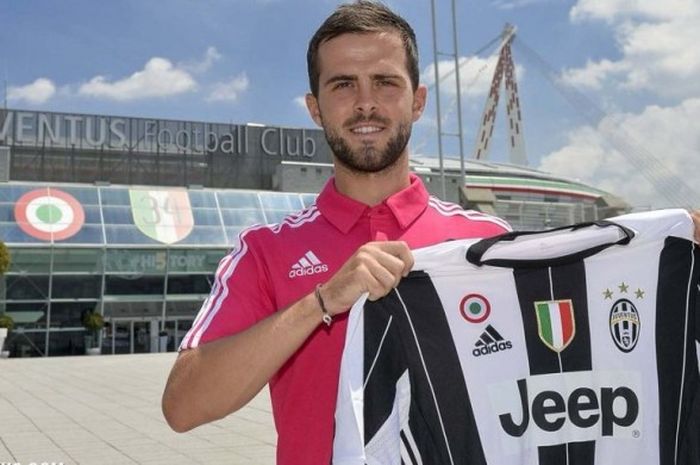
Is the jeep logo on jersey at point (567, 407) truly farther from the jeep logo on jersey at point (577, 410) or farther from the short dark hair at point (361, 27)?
the short dark hair at point (361, 27)

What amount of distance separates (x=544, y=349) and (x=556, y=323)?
100mm

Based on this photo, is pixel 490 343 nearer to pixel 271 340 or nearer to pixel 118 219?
pixel 271 340

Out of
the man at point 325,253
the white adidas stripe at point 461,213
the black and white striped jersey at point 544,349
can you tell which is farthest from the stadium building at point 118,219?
the man at point 325,253

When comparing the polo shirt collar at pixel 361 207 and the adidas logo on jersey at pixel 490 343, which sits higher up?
the polo shirt collar at pixel 361 207

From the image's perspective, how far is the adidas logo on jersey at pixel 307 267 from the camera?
243 cm

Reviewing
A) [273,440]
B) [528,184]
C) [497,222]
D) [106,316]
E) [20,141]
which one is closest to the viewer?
[497,222]

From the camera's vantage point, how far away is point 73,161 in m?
40.5

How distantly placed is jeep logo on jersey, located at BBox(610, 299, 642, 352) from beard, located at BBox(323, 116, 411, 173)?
37.2 inches

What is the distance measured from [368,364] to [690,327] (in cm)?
119

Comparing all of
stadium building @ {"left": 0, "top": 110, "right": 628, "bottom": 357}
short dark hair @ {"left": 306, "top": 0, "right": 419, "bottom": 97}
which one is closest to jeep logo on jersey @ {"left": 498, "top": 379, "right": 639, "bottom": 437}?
short dark hair @ {"left": 306, "top": 0, "right": 419, "bottom": 97}

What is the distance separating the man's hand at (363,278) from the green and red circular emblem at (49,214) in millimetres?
30605

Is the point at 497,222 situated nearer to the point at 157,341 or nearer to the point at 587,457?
the point at 587,457

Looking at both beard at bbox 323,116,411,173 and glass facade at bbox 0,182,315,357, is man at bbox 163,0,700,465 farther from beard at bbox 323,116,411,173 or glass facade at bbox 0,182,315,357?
glass facade at bbox 0,182,315,357

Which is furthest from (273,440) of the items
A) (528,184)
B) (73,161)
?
(528,184)
